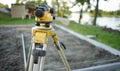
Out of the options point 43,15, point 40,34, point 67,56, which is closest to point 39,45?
point 40,34

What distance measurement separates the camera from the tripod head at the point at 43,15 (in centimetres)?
246

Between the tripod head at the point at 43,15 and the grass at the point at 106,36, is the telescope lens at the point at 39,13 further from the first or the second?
the grass at the point at 106,36

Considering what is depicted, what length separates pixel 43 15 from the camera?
251cm

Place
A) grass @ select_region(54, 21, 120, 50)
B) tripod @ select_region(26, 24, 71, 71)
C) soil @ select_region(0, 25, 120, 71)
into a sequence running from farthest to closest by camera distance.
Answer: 1. grass @ select_region(54, 21, 120, 50)
2. soil @ select_region(0, 25, 120, 71)
3. tripod @ select_region(26, 24, 71, 71)

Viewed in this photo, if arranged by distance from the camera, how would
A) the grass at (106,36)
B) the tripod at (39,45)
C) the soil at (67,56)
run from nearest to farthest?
the tripod at (39,45)
the soil at (67,56)
the grass at (106,36)

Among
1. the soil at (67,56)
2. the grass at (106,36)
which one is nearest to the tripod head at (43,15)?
the soil at (67,56)

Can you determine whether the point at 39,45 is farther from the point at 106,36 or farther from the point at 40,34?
the point at 106,36

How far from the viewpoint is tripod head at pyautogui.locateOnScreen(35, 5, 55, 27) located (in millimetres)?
2459

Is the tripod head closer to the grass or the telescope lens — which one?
the telescope lens

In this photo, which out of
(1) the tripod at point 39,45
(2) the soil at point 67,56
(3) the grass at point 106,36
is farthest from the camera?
(3) the grass at point 106,36

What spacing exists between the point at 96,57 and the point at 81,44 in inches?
101

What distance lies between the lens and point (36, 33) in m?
2.51

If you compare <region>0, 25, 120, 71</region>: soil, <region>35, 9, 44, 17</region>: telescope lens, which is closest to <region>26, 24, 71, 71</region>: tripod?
<region>35, 9, 44, 17</region>: telescope lens

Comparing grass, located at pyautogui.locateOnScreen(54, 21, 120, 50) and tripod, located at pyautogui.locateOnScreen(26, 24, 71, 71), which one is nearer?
tripod, located at pyautogui.locateOnScreen(26, 24, 71, 71)
